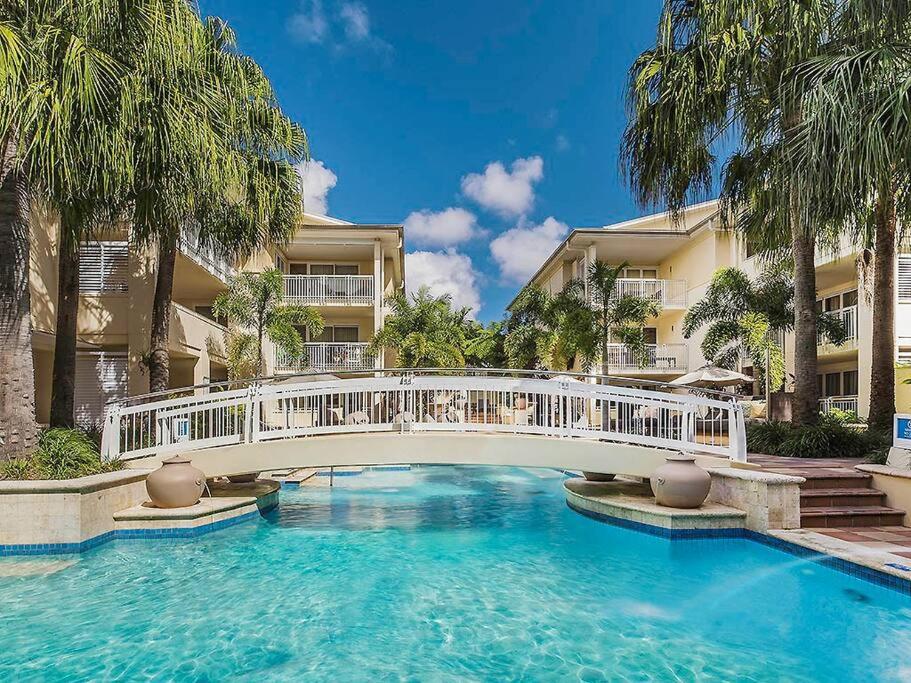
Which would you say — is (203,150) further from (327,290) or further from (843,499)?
(327,290)

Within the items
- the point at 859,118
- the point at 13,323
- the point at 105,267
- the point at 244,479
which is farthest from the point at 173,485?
the point at 859,118

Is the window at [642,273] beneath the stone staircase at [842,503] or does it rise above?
above

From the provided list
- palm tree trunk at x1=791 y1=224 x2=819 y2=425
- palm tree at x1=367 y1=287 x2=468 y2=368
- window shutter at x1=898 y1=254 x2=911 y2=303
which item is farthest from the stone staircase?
window shutter at x1=898 y1=254 x2=911 y2=303

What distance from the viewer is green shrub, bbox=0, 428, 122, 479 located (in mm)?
8031

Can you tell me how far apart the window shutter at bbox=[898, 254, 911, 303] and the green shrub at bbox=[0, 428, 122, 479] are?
22.6 metres

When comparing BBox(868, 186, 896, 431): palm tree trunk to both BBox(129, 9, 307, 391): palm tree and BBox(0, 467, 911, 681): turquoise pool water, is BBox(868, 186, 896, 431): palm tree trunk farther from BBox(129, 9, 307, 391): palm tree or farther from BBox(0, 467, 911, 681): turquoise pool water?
BBox(129, 9, 307, 391): palm tree

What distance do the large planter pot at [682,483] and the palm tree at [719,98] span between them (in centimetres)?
408

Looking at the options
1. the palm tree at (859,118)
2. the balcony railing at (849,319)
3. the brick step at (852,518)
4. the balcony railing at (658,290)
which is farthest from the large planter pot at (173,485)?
the balcony railing at (658,290)

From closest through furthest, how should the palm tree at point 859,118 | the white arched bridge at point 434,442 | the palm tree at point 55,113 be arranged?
the palm tree at point 859,118 < the palm tree at point 55,113 < the white arched bridge at point 434,442

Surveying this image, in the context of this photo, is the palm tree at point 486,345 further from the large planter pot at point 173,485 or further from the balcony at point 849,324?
the large planter pot at point 173,485

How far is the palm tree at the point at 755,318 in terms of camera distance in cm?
1762

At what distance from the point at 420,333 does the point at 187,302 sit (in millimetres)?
9445

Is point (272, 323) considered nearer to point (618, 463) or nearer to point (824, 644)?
point (618, 463)

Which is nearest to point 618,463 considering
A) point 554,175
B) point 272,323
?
point 272,323
